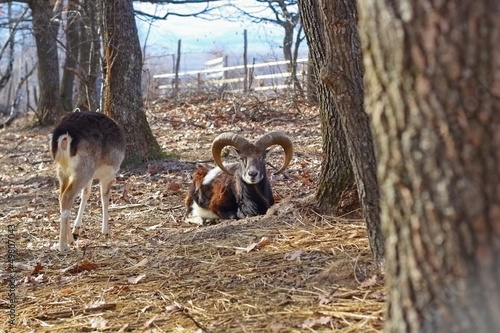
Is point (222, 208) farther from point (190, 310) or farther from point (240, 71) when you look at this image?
point (240, 71)

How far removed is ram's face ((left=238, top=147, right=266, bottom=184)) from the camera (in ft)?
32.6

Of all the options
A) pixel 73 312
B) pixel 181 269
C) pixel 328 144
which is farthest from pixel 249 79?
pixel 73 312

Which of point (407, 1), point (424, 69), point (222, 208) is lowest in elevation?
point (222, 208)

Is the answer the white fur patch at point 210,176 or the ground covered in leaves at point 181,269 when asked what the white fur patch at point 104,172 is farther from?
the white fur patch at point 210,176

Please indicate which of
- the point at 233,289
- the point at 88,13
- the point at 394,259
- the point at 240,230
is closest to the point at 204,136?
the point at 88,13

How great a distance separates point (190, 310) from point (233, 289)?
0.49 meters

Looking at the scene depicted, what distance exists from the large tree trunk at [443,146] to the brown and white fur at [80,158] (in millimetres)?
6214

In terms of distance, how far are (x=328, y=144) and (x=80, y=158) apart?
3.20 metres

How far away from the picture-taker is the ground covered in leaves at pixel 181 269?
5246mm

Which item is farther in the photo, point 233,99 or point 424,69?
point 233,99

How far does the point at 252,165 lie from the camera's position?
1007 cm

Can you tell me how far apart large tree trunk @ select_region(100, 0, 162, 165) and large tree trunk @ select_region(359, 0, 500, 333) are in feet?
36.2

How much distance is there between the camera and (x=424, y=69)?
→ 2.91 meters

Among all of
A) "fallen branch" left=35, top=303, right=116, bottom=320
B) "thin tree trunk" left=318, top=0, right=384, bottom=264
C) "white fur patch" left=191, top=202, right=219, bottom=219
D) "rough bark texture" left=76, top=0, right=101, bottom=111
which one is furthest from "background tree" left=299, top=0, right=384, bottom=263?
"rough bark texture" left=76, top=0, right=101, bottom=111
